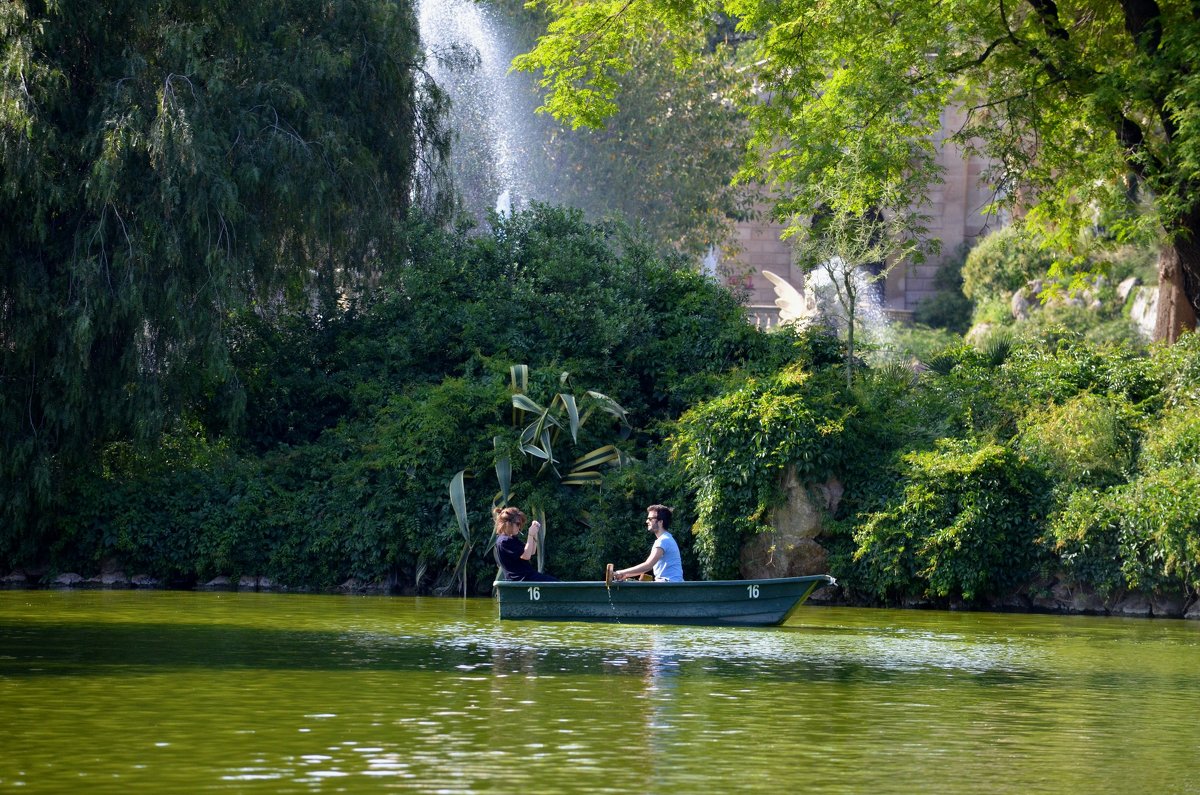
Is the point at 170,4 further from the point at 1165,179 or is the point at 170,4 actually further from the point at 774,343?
the point at 1165,179

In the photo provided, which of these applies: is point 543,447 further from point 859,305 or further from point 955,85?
point 859,305

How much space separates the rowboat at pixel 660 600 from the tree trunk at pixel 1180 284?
31.0ft

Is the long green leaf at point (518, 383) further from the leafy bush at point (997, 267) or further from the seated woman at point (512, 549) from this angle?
the leafy bush at point (997, 267)

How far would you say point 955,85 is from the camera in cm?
2562

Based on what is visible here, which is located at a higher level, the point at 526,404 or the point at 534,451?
the point at 526,404

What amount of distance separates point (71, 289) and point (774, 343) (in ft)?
39.1

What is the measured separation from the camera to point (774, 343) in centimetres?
2814

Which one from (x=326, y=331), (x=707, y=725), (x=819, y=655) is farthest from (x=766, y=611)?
(x=326, y=331)

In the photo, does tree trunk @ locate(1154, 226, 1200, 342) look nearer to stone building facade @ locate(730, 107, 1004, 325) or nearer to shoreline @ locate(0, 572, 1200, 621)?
shoreline @ locate(0, 572, 1200, 621)

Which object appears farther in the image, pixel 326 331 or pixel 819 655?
pixel 326 331

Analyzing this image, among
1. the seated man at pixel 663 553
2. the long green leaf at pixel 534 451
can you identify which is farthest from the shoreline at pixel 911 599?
the seated man at pixel 663 553

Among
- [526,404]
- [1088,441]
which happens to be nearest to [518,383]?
[526,404]

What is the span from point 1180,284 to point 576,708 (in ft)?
64.3

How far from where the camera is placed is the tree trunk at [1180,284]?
24.6 metres
